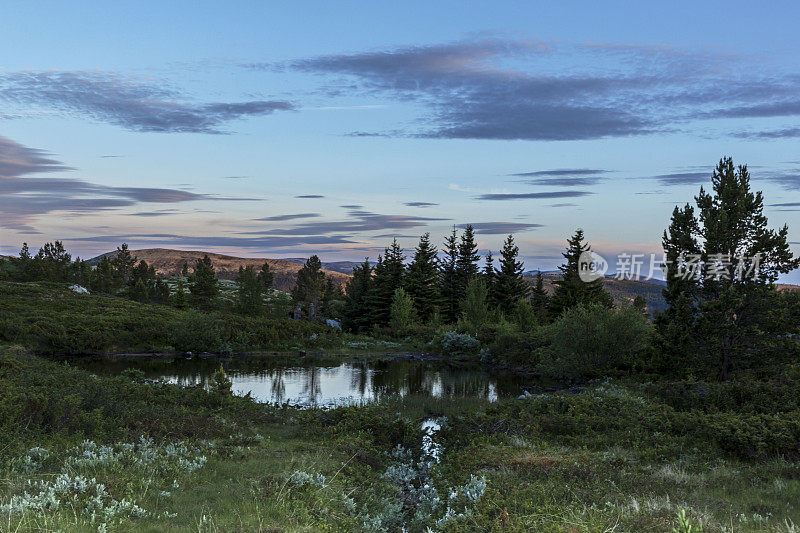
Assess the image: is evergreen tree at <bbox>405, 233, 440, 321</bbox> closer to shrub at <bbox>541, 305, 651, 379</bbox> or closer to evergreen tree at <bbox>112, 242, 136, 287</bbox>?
shrub at <bbox>541, 305, 651, 379</bbox>

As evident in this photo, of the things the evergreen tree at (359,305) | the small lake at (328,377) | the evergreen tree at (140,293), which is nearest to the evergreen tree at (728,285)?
the small lake at (328,377)

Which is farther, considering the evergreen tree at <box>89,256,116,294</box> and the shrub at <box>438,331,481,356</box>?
the evergreen tree at <box>89,256,116,294</box>

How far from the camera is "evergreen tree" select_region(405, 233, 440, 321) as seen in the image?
237ft

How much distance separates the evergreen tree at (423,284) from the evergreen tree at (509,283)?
28.9 feet

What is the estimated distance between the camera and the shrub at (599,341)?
100ft

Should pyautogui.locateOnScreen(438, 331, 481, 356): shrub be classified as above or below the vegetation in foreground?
below

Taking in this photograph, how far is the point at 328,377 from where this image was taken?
111 ft

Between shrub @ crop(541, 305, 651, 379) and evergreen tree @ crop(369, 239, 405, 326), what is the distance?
38.7m

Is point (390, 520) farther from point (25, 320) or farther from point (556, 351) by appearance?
point (25, 320)

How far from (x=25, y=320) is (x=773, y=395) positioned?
50.3 meters

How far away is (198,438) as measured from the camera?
13.2 metres

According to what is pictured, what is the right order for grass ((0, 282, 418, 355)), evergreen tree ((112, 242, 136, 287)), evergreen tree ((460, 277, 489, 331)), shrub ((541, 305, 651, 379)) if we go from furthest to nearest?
1. evergreen tree ((112, 242, 136, 287))
2. evergreen tree ((460, 277, 489, 331))
3. grass ((0, 282, 418, 355))
4. shrub ((541, 305, 651, 379))

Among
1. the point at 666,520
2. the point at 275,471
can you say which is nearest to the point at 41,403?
the point at 275,471

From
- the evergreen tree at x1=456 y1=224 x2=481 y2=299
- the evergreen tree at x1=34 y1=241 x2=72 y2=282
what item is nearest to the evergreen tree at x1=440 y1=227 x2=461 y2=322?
the evergreen tree at x1=456 y1=224 x2=481 y2=299
